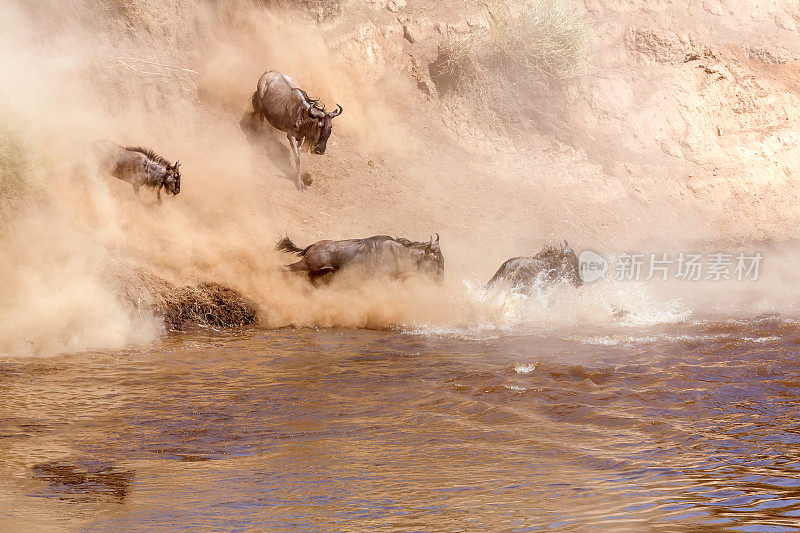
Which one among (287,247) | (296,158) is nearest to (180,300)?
(287,247)

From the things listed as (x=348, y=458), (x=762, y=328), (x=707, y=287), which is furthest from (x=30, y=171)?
(x=707, y=287)

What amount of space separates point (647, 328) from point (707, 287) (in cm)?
532

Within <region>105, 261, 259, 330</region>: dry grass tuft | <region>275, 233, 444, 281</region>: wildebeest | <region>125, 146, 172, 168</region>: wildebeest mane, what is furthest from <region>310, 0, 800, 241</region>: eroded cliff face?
<region>105, 261, 259, 330</region>: dry grass tuft

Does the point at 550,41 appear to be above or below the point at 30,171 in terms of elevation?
above

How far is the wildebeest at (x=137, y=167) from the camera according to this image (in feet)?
39.6

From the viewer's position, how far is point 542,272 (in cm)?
1102

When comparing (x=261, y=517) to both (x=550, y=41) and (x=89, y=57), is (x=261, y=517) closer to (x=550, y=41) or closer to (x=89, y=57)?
(x=89, y=57)

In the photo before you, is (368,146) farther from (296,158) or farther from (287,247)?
(287,247)

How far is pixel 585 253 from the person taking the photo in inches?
565

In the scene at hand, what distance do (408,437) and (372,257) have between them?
6072mm

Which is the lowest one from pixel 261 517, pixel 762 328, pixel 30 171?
pixel 261 517

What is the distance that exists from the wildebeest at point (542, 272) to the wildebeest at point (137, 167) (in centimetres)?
508

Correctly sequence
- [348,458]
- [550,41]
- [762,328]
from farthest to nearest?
[550,41]
[762,328]
[348,458]

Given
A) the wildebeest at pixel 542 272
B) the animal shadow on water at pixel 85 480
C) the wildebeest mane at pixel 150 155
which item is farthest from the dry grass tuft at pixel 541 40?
the animal shadow on water at pixel 85 480
